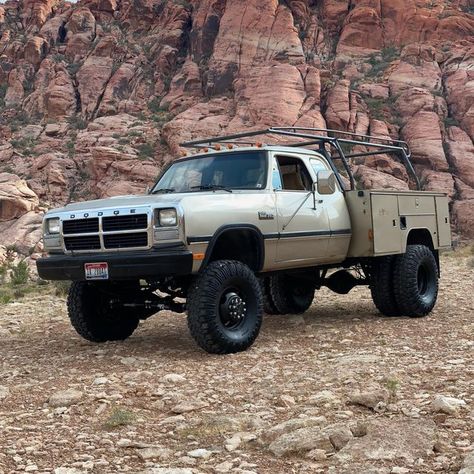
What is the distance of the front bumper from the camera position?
605 centimetres

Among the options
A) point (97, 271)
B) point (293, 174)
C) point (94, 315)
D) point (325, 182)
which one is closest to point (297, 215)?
point (325, 182)

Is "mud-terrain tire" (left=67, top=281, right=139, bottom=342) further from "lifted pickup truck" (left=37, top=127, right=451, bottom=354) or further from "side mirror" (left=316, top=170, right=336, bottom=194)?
"side mirror" (left=316, top=170, right=336, bottom=194)

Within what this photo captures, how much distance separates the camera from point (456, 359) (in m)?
5.71

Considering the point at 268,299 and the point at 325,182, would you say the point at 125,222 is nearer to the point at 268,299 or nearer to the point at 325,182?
the point at 325,182

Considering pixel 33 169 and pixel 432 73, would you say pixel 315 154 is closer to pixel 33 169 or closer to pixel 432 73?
pixel 33 169

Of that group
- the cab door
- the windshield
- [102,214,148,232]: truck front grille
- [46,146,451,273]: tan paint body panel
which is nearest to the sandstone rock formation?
[46,146,451,273]: tan paint body panel

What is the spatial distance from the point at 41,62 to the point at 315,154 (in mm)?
47624

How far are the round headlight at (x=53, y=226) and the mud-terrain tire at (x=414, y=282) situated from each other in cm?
435

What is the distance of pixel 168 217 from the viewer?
6.15 m

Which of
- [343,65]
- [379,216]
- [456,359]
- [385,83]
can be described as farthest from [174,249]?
[343,65]

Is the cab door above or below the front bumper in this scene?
above

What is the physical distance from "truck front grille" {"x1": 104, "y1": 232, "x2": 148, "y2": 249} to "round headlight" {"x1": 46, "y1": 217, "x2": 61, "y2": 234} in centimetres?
69

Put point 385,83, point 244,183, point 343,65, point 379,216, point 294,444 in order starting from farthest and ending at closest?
point 343,65 → point 385,83 → point 379,216 → point 244,183 → point 294,444

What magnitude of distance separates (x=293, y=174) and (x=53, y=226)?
9.41 ft
